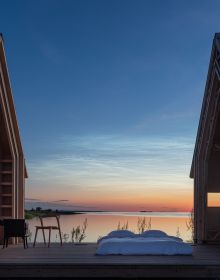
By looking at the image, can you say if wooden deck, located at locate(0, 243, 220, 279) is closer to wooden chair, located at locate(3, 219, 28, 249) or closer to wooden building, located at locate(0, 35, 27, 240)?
wooden chair, located at locate(3, 219, 28, 249)

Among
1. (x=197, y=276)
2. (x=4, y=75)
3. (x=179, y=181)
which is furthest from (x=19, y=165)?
(x=179, y=181)

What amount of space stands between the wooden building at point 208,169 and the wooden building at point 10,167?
12.9ft

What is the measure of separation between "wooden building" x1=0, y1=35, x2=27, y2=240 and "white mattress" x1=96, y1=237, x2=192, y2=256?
3.49 m

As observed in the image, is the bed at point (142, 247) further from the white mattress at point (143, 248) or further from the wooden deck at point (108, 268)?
the wooden deck at point (108, 268)

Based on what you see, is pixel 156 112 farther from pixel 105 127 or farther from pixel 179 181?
pixel 179 181

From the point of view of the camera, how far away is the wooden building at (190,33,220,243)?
1162 cm

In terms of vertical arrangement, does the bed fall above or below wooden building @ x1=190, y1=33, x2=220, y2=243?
below

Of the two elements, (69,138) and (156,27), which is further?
(69,138)

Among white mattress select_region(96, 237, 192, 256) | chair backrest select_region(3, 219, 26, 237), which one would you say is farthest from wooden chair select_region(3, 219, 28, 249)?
white mattress select_region(96, 237, 192, 256)

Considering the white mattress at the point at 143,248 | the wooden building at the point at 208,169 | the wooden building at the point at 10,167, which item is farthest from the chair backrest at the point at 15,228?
the wooden building at the point at 208,169

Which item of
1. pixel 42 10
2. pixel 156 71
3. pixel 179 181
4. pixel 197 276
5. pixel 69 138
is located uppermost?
pixel 42 10

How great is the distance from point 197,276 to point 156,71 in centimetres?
781

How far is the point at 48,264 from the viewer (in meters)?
8.30

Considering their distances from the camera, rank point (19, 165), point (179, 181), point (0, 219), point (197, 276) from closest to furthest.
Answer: point (197, 276)
point (0, 219)
point (19, 165)
point (179, 181)
